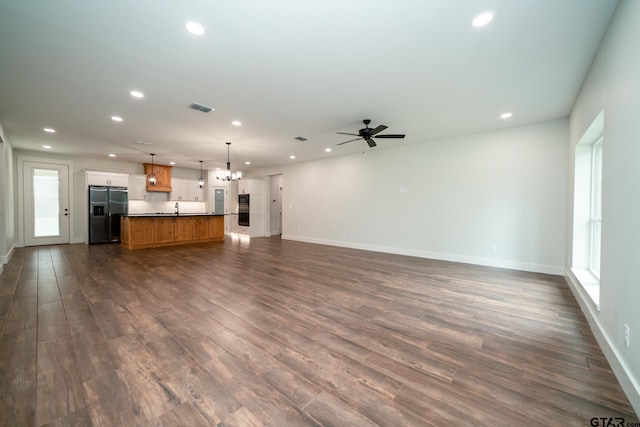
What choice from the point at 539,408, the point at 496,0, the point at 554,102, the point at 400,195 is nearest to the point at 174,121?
the point at 496,0

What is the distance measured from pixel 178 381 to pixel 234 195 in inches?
401

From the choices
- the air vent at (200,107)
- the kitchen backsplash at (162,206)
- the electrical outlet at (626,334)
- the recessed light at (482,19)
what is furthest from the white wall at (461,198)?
the kitchen backsplash at (162,206)

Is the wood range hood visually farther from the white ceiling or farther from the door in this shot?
→ the white ceiling

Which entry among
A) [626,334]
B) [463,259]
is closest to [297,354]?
[626,334]

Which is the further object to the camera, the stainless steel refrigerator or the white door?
the stainless steel refrigerator

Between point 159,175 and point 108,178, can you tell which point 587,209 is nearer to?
point 159,175

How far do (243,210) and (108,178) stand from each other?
4.45 metres

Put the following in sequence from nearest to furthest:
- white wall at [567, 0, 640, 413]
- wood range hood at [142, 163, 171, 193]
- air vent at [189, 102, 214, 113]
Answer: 1. white wall at [567, 0, 640, 413]
2. air vent at [189, 102, 214, 113]
3. wood range hood at [142, 163, 171, 193]

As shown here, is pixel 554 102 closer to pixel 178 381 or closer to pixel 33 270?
pixel 178 381

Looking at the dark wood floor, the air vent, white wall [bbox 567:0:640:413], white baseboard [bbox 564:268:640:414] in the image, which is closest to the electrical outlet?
white wall [bbox 567:0:640:413]

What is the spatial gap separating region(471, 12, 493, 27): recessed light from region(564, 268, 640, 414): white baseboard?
2.83 meters

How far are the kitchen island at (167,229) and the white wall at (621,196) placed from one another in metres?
9.05

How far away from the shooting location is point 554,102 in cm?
389

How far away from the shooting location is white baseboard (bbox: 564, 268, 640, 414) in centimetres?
160
